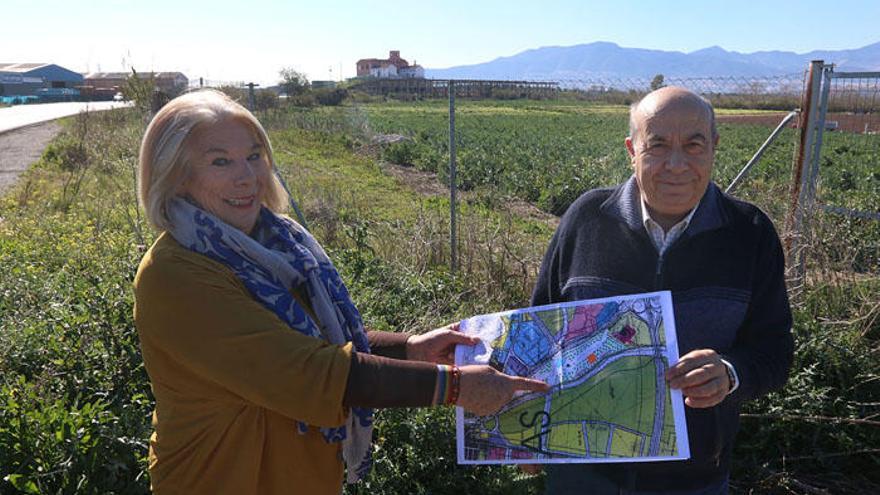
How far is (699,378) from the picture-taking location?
170 cm

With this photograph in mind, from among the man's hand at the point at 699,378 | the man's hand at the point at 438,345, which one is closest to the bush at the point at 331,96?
the man's hand at the point at 438,345

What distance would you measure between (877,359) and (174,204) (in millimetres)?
4350

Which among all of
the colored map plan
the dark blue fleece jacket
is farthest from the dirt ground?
the dark blue fleece jacket

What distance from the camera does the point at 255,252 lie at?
1751mm

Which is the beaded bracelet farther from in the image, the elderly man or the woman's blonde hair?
the woman's blonde hair

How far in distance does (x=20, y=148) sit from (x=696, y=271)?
24.0 metres

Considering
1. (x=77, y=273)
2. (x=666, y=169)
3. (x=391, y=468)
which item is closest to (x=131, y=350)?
(x=391, y=468)

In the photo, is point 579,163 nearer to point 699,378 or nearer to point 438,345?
point 438,345

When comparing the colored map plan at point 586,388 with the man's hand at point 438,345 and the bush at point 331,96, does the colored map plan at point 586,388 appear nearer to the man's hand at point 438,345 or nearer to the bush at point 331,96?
the man's hand at point 438,345

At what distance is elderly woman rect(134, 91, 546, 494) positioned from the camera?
157 centimetres

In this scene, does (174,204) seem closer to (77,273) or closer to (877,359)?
(877,359)

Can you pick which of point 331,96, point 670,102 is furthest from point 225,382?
point 331,96

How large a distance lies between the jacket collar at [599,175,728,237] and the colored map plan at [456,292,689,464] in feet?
1.00

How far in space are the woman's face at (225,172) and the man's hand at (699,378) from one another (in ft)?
4.10
